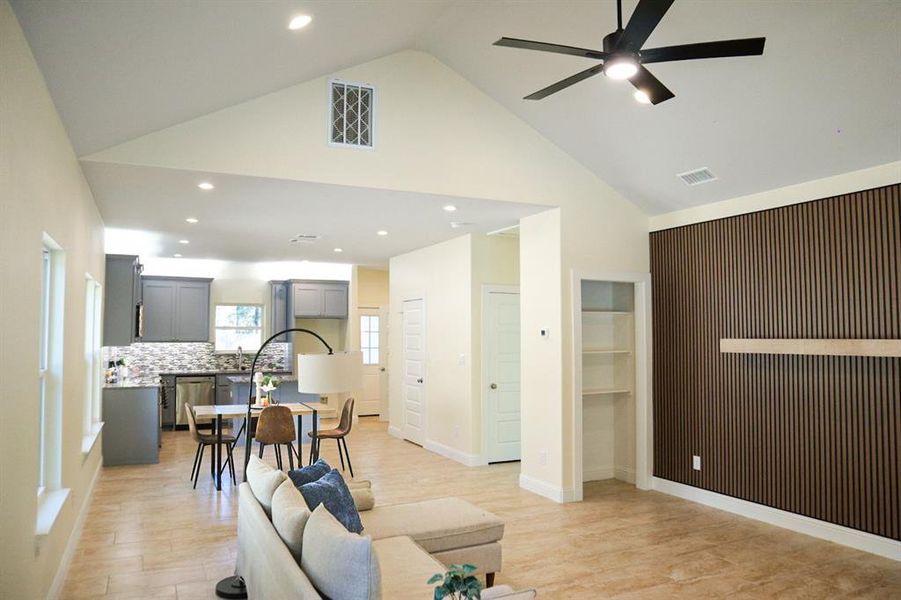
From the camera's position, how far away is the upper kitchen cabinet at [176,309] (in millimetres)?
10336

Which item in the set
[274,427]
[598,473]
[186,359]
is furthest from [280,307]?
[598,473]

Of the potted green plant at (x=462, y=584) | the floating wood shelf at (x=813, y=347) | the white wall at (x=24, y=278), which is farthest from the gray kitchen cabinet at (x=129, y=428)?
the potted green plant at (x=462, y=584)

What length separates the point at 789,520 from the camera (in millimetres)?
5062

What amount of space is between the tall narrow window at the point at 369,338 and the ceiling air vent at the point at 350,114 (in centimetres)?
686

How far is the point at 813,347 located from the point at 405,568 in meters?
3.59

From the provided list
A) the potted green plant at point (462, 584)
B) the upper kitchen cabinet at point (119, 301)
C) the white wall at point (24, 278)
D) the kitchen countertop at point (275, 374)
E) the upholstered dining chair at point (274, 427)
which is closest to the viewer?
the potted green plant at point (462, 584)

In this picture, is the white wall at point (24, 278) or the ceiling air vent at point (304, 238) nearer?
the white wall at point (24, 278)

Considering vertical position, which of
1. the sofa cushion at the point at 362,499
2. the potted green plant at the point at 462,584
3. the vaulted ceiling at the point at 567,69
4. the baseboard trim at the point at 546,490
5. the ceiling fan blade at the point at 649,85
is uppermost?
the vaulted ceiling at the point at 567,69

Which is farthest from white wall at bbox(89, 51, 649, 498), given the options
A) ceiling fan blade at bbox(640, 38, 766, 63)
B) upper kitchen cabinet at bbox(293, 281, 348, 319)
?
upper kitchen cabinet at bbox(293, 281, 348, 319)

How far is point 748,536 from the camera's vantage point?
16.0 feet

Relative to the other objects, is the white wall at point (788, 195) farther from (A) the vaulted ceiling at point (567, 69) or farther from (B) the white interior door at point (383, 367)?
(B) the white interior door at point (383, 367)

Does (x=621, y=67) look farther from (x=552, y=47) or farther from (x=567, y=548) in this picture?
(x=567, y=548)

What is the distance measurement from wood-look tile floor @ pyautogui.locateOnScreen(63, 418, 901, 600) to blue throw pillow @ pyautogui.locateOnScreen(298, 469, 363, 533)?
4.06 ft

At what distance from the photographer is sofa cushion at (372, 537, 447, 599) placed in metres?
2.76
